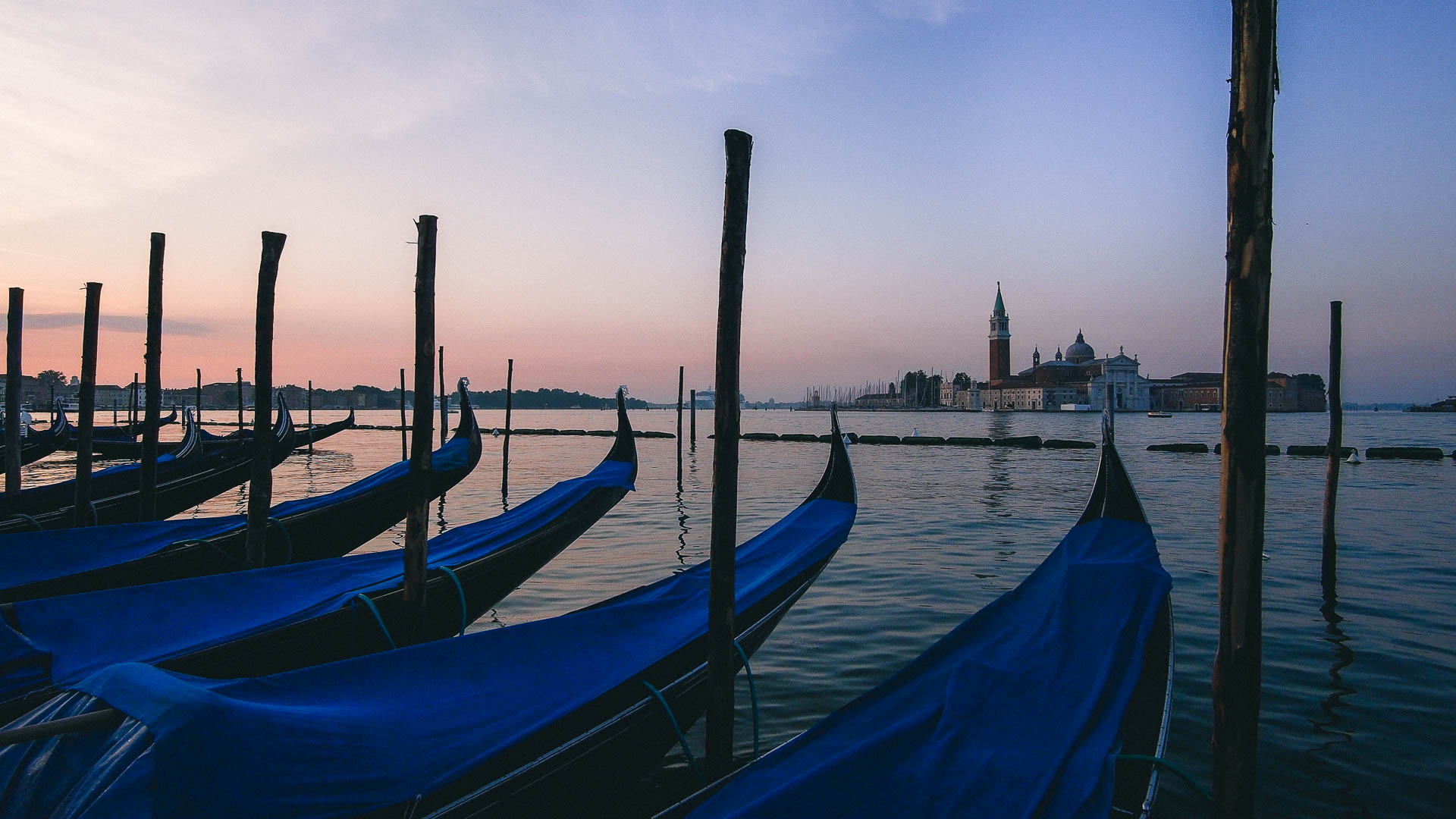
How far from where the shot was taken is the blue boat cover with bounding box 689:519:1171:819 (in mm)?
2168

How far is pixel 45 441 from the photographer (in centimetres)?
1445

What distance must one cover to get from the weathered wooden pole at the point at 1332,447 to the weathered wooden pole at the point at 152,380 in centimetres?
978

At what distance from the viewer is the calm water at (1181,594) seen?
3684 mm

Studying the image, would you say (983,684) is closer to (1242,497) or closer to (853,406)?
(1242,497)

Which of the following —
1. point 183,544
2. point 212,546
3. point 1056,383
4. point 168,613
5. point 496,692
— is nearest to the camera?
point 496,692

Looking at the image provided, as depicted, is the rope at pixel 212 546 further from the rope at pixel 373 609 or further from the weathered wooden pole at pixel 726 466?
the weathered wooden pole at pixel 726 466

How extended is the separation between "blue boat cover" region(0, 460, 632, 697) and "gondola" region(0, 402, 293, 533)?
4299mm

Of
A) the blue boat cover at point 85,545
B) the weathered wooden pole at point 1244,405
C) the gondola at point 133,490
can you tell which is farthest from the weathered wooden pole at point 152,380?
the weathered wooden pole at point 1244,405

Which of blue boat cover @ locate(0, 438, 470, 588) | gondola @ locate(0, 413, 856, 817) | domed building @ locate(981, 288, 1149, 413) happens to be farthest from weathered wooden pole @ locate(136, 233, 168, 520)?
domed building @ locate(981, 288, 1149, 413)

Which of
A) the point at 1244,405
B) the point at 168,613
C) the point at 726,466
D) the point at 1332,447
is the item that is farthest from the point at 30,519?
the point at 1332,447

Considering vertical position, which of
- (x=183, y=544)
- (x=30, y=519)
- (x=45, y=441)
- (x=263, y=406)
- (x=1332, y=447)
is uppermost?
(x=263, y=406)

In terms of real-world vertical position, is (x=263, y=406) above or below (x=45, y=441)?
above

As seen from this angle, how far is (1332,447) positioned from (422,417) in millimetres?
7745

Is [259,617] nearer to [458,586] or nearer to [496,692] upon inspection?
[458,586]
